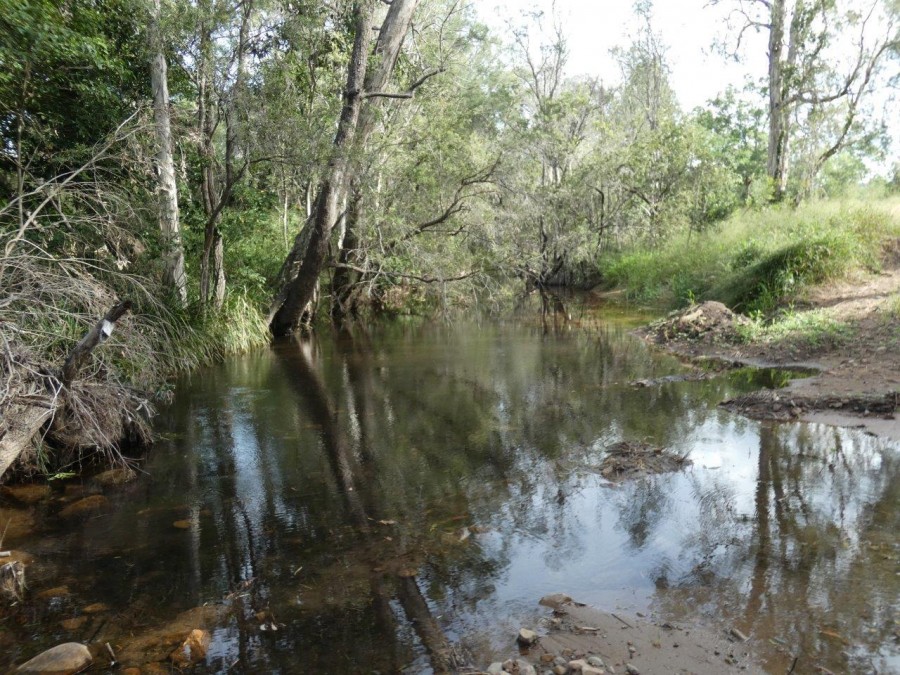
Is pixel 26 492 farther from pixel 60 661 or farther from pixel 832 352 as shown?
pixel 832 352

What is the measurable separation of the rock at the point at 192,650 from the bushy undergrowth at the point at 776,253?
12.4 meters

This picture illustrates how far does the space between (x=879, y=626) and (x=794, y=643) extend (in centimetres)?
53

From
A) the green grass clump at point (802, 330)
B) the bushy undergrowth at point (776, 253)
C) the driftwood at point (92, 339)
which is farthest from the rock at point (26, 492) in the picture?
the bushy undergrowth at point (776, 253)

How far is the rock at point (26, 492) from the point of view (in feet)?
19.5

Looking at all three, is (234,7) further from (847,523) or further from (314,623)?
(847,523)

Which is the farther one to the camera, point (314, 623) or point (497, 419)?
point (497, 419)

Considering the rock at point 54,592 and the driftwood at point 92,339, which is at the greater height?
the driftwood at point 92,339

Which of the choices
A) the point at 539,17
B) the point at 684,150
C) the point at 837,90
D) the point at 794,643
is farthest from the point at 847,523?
the point at 539,17

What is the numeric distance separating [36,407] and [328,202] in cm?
984

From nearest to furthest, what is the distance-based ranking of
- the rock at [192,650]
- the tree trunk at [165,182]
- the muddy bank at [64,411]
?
the rock at [192,650] < the muddy bank at [64,411] < the tree trunk at [165,182]

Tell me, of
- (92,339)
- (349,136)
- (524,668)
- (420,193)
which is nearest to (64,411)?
(92,339)

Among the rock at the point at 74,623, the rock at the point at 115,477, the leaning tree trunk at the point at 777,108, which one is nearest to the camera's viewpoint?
the rock at the point at 74,623

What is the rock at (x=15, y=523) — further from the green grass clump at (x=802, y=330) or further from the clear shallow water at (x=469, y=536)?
the green grass clump at (x=802, y=330)

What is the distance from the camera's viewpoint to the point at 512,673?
3186mm
